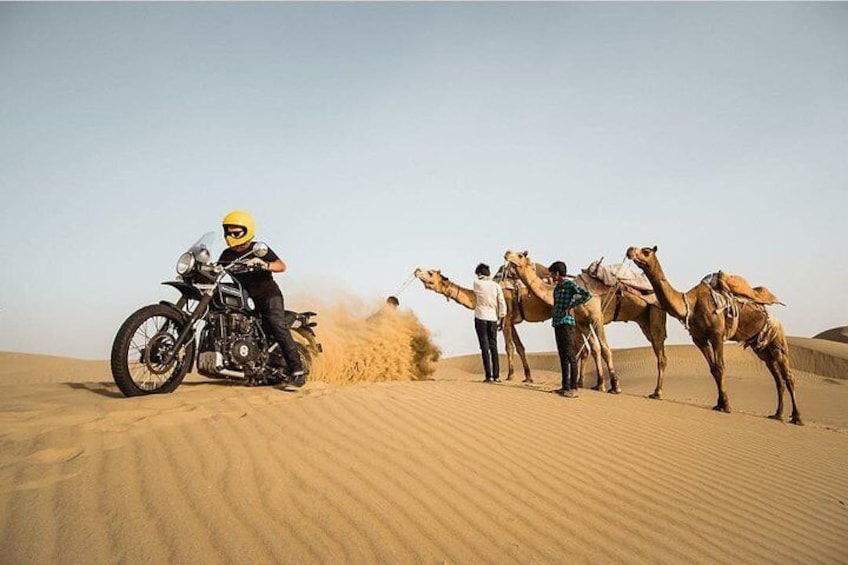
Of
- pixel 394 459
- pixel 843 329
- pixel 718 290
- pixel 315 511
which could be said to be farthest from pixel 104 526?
pixel 843 329

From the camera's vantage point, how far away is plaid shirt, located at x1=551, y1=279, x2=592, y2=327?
26.7ft

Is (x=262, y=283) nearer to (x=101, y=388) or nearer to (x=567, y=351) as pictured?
(x=101, y=388)

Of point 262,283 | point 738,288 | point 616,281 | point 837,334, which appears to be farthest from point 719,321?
point 837,334

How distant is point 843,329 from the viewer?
36.0 meters

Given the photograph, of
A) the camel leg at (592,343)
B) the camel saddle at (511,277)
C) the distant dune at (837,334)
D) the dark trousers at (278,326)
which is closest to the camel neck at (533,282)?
the camel leg at (592,343)

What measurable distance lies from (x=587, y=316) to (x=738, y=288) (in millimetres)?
2929

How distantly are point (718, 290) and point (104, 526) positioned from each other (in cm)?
1054

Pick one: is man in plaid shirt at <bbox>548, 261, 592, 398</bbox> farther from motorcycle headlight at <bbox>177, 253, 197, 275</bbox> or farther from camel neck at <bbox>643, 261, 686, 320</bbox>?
motorcycle headlight at <bbox>177, 253, 197, 275</bbox>

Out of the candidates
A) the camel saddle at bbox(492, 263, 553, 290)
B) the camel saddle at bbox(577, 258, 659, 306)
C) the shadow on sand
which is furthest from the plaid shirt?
the shadow on sand

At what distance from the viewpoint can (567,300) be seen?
8.21m

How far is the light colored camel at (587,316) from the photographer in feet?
34.9

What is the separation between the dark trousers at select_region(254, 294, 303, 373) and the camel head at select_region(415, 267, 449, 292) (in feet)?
24.2

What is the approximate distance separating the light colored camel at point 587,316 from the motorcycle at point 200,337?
5965mm

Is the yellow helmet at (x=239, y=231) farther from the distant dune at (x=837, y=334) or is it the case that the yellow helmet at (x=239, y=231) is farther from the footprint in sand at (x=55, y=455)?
the distant dune at (x=837, y=334)
